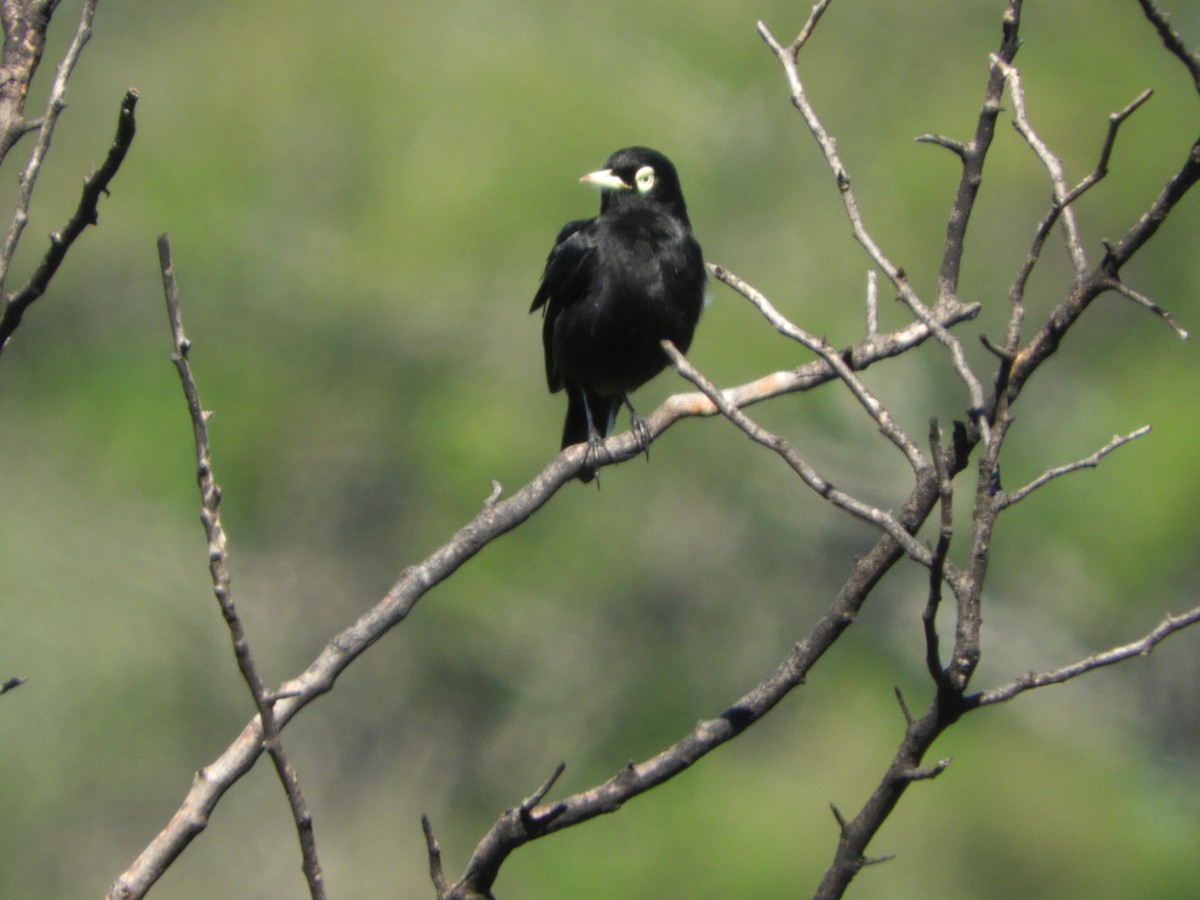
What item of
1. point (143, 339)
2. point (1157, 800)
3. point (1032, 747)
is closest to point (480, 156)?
point (143, 339)

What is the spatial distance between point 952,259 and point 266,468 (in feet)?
31.7

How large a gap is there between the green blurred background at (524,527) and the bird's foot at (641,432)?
550cm

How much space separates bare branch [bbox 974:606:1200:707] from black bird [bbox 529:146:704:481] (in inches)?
100

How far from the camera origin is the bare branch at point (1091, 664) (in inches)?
75.5

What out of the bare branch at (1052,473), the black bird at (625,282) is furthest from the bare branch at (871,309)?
the black bird at (625,282)

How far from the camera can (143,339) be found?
38.7 feet

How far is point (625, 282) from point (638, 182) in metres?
0.43

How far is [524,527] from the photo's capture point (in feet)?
37.9

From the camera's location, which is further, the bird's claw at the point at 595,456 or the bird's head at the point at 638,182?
the bird's head at the point at 638,182

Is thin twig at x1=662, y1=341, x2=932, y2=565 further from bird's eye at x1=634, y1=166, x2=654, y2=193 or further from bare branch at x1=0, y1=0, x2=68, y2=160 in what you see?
bird's eye at x1=634, y1=166, x2=654, y2=193

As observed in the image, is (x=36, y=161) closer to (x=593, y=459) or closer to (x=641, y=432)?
(x=593, y=459)

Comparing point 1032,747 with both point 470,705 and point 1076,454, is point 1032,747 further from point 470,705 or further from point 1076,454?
point 470,705

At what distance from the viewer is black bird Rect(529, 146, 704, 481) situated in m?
4.71

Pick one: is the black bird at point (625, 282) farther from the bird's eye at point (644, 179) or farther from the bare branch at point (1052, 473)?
the bare branch at point (1052, 473)
